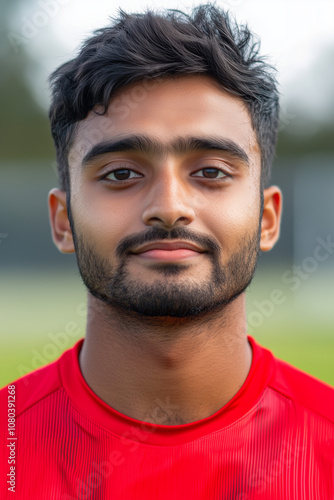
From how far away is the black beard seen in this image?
1992 mm

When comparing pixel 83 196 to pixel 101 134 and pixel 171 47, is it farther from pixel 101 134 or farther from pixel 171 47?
pixel 171 47

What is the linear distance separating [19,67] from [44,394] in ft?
69.7

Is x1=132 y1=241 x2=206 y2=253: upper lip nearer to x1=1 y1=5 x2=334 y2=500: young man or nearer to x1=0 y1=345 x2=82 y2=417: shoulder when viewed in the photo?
x1=1 y1=5 x2=334 y2=500: young man

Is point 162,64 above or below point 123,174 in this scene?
above

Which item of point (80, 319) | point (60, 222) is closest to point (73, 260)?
point (80, 319)

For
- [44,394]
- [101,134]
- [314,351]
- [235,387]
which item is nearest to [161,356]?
[235,387]

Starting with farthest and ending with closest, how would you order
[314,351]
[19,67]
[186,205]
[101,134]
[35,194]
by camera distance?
[19,67] → [35,194] → [314,351] → [101,134] → [186,205]

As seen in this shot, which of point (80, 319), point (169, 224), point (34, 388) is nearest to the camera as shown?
point (169, 224)

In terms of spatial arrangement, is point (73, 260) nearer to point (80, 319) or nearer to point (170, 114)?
point (80, 319)

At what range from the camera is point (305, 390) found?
2262mm

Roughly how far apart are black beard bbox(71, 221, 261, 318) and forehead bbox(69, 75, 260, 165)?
344 millimetres

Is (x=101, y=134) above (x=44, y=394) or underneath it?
above

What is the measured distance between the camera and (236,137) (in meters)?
2.21

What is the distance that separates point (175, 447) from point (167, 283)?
1.83ft
